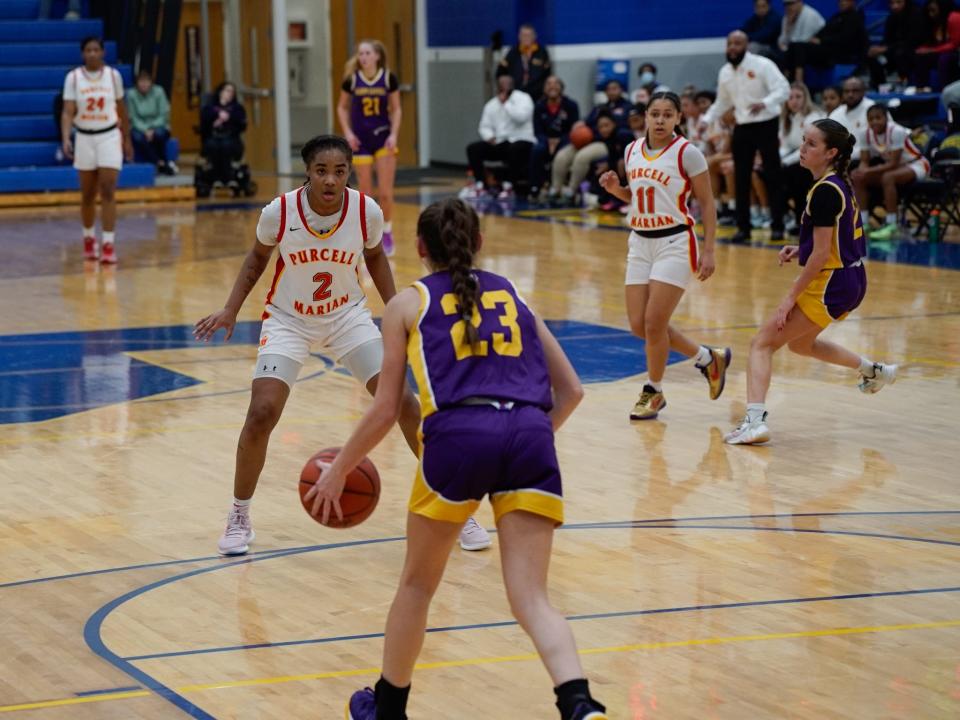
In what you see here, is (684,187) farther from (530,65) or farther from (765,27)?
(530,65)

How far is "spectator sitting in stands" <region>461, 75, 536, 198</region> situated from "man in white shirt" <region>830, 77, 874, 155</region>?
18.1 feet

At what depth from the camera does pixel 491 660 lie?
16.2ft

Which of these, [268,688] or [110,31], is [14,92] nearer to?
[110,31]

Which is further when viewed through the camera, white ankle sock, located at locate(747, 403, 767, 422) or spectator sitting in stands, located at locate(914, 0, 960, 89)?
spectator sitting in stands, located at locate(914, 0, 960, 89)

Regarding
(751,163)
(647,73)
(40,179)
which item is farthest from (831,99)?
(40,179)

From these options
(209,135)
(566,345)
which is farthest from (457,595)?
(209,135)

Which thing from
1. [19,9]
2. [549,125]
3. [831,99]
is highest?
[19,9]

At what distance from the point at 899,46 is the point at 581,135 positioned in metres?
4.00

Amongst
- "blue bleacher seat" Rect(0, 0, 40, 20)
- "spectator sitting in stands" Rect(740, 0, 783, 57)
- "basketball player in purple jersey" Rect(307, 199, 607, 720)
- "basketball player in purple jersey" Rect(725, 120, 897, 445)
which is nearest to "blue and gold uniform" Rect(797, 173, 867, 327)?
"basketball player in purple jersey" Rect(725, 120, 897, 445)

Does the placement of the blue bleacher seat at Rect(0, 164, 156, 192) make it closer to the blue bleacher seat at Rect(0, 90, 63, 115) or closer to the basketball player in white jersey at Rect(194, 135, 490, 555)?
the blue bleacher seat at Rect(0, 90, 63, 115)

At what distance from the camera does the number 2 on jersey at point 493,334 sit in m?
4.07

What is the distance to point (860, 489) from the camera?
7.10m

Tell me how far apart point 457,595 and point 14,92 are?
690 inches

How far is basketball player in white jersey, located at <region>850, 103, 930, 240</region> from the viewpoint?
15438 mm
